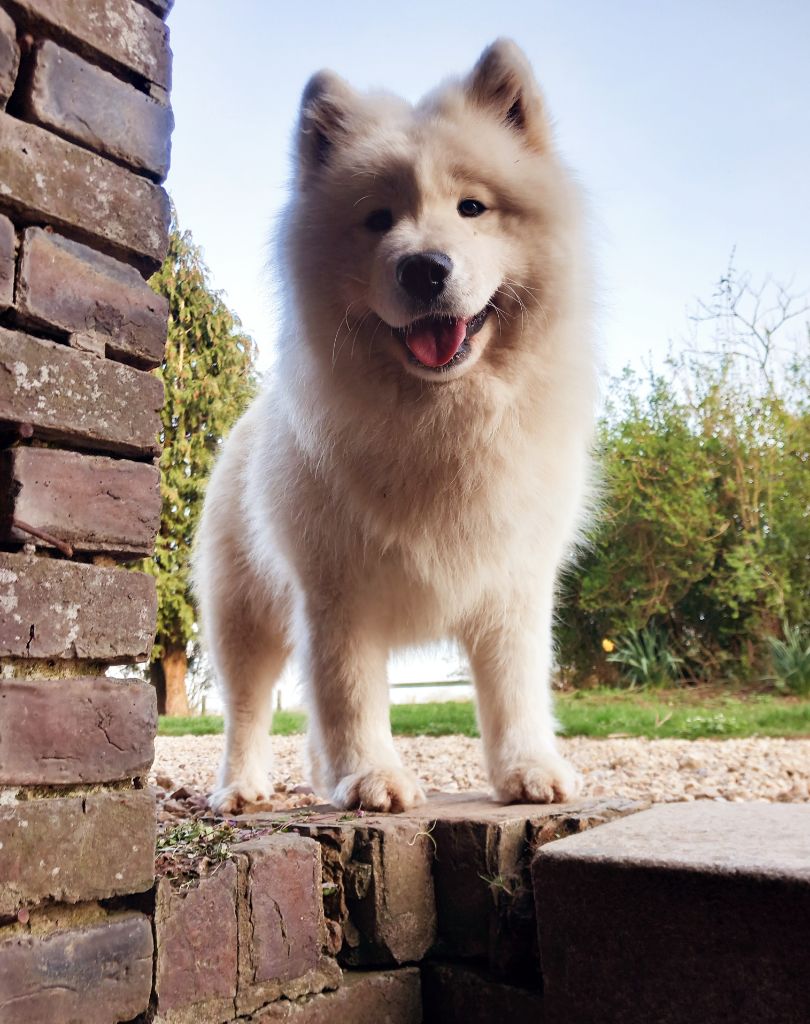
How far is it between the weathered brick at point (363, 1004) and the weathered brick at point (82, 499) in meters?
0.92

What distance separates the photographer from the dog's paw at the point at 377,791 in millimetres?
2129

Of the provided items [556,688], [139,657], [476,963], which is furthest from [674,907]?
[556,688]

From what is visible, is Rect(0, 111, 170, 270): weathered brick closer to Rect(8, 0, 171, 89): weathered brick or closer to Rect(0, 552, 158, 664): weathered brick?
Rect(8, 0, 171, 89): weathered brick

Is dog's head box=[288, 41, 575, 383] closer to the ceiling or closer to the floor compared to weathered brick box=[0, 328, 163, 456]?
closer to the ceiling

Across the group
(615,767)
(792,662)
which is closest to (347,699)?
(615,767)

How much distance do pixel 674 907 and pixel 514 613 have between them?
38.7 inches

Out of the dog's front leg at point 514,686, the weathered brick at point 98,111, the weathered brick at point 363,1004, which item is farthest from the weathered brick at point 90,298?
the dog's front leg at point 514,686

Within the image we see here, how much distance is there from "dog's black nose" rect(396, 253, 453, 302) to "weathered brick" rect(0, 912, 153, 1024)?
1.33m

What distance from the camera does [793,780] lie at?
3.96 m

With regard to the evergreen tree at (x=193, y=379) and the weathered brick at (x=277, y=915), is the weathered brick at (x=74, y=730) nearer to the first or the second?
the weathered brick at (x=277, y=915)

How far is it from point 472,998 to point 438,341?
1.43 metres

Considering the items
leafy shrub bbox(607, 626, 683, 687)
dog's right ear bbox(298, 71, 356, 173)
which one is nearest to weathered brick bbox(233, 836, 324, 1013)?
dog's right ear bbox(298, 71, 356, 173)

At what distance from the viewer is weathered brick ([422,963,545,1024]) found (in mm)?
1867

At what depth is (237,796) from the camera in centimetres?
270
